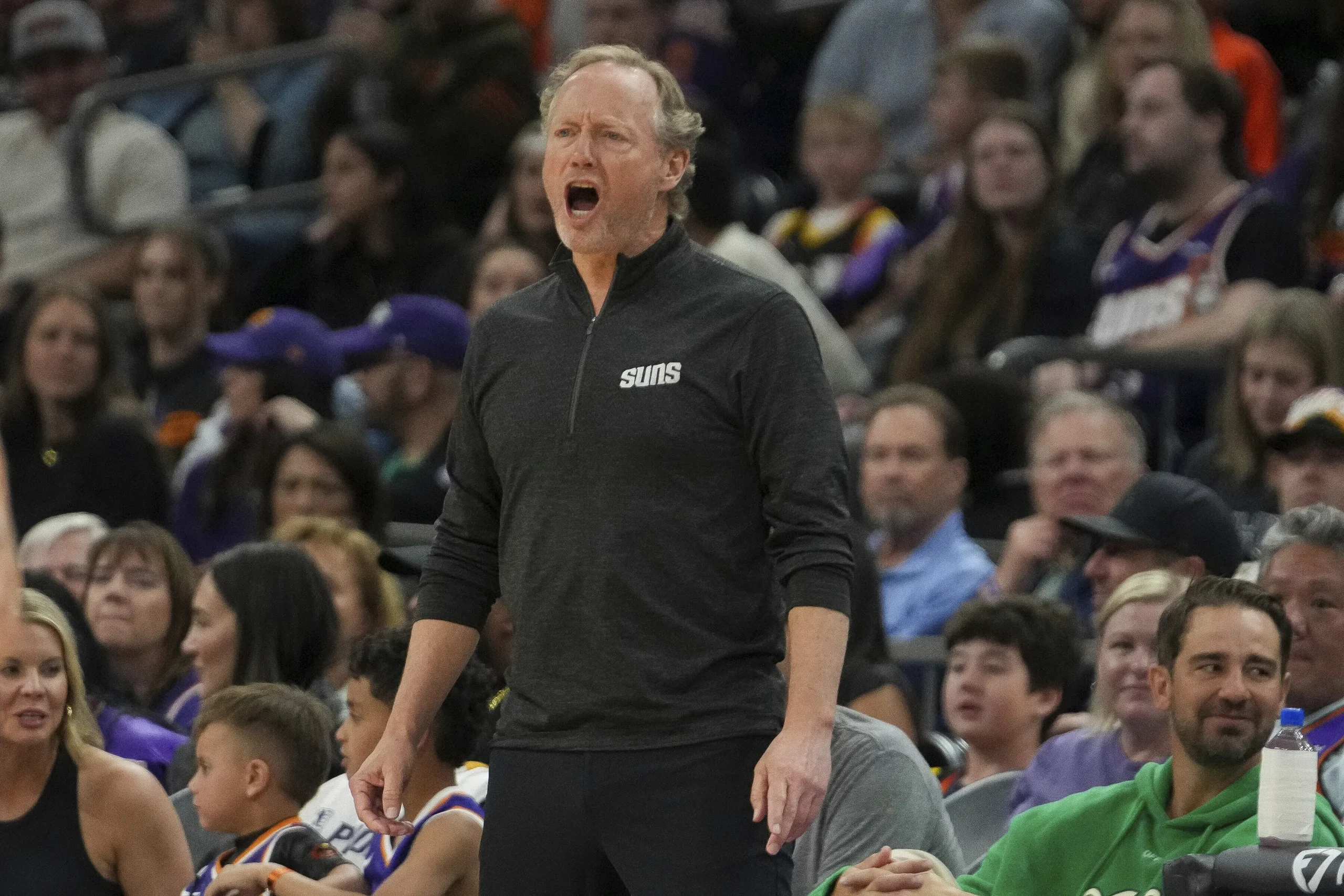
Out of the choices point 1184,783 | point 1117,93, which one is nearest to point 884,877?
point 1184,783

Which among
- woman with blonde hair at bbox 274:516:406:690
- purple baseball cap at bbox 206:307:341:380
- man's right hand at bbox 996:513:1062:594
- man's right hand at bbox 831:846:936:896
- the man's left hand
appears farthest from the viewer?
purple baseball cap at bbox 206:307:341:380

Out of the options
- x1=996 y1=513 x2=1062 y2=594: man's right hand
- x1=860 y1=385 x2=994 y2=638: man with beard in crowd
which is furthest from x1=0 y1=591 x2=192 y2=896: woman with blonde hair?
x1=996 y1=513 x2=1062 y2=594: man's right hand

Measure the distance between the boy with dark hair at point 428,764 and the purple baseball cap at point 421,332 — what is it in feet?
11.2

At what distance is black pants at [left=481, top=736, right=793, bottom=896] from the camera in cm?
340

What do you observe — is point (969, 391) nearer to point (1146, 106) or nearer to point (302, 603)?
point (1146, 106)

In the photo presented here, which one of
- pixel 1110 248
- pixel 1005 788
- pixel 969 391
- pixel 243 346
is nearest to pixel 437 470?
pixel 243 346

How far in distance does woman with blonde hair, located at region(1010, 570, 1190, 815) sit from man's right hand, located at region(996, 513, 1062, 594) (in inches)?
52.3

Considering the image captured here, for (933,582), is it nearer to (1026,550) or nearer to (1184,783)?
(1026,550)

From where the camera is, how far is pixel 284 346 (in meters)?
8.73

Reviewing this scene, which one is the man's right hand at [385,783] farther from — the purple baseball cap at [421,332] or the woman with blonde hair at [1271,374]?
the purple baseball cap at [421,332]

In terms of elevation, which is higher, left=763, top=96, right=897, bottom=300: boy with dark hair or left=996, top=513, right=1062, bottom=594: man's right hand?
left=763, top=96, right=897, bottom=300: boy with dark hair

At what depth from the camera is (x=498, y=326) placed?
3.67m

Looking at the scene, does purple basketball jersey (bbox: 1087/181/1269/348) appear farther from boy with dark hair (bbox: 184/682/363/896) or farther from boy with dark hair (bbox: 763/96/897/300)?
boy with dark hair (bbox: 184/682/363/896)

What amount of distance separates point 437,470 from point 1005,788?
3285 mm
